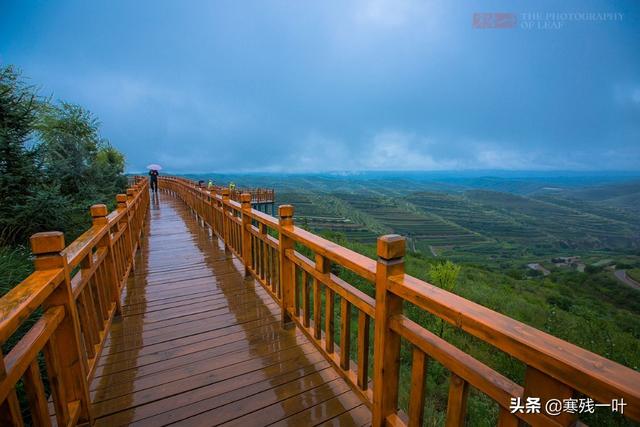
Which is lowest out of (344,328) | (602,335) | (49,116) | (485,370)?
(602,335)

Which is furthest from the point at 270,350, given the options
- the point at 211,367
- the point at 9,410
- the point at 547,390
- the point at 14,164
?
the point at 14,164

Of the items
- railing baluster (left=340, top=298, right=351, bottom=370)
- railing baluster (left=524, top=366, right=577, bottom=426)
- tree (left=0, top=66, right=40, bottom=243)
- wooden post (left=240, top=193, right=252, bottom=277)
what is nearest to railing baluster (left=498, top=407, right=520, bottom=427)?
railing baluster (left=524, top=366, right=577, bottom=426)

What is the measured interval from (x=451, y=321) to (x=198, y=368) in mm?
2347

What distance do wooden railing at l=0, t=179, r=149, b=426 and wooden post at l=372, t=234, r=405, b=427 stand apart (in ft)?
5.41

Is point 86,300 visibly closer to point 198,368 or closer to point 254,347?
point 198,368

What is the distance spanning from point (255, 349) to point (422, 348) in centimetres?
197

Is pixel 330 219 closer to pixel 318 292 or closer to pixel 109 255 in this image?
pixel 109 255

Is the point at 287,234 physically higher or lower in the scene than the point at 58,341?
higher

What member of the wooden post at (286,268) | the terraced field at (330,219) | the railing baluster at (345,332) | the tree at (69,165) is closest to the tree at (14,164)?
the tree at (69,165)

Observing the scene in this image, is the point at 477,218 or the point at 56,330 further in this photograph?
the point at 477,218

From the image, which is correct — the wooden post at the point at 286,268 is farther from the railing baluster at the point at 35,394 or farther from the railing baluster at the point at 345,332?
the railing baluster at the point at 35,394

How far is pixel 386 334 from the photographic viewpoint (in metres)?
1.72

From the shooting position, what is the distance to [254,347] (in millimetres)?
2980

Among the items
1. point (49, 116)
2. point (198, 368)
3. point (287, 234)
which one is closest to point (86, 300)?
point (198, 368)
